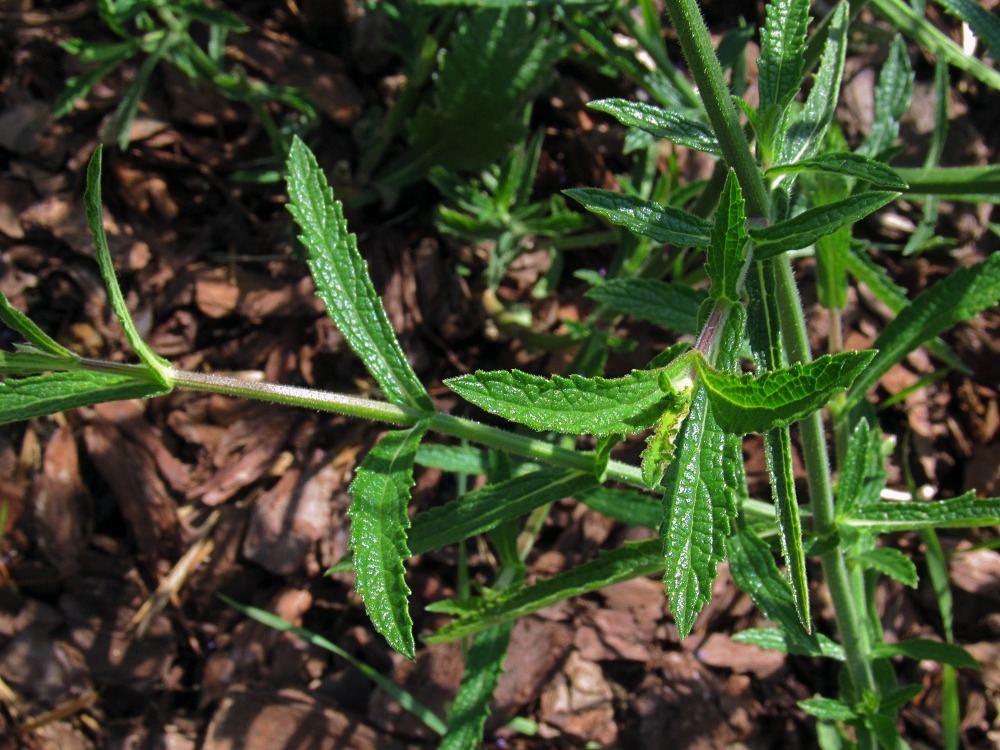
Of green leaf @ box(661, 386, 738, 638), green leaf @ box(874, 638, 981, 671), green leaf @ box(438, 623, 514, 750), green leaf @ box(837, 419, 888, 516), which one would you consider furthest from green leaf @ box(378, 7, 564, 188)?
green leaf @ box(874, 638, 981, 671)

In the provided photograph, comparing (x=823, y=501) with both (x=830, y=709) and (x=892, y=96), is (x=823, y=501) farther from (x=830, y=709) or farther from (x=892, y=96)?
(x=892, y=96)

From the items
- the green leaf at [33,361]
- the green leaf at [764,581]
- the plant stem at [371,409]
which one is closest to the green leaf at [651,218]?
the plant stem at [371,409]

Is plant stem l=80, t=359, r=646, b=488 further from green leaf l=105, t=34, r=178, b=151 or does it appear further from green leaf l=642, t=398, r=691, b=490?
green leaf l=105, t=34, r=178, b=151

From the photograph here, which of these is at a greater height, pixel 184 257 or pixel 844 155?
pixel 844 155

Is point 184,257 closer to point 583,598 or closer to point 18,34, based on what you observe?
point 18,34

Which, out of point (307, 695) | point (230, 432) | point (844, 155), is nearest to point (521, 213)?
point (230, 432)

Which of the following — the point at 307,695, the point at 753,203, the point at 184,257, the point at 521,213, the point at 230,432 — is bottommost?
the point at 307,695

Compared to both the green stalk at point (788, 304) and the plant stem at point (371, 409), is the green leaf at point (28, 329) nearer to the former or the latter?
the plant stem at point (371, 409)
